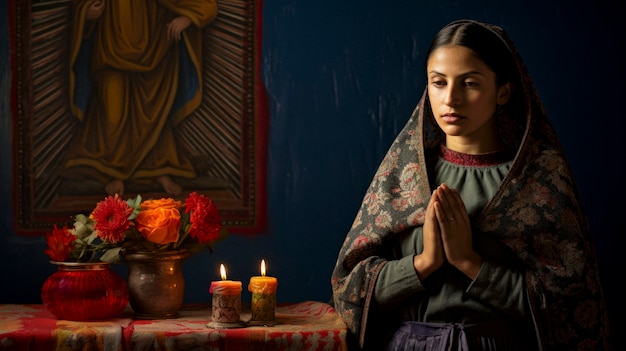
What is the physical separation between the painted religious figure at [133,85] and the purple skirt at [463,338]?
102cm

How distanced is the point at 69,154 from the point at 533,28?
1.71m

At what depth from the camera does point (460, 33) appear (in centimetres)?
219

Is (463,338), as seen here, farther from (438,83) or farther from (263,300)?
(438,83)

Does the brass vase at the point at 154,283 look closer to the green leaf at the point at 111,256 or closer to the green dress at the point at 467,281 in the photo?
the green leaf at the point at 111,256

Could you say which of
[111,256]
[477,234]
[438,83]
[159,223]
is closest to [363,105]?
[438,83]

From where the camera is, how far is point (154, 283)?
229 centimetres

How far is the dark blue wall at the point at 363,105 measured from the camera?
8.99 ft

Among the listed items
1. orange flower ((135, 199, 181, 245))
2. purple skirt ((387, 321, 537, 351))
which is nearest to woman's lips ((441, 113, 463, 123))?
purple skirt ((387, 321, 537, 351))

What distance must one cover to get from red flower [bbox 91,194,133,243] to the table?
0.25m

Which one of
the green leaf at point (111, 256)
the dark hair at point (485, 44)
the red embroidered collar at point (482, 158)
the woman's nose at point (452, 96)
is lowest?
the green leaf at point (111, 256)

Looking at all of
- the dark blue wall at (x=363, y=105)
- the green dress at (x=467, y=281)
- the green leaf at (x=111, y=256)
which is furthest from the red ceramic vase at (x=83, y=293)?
the green dress at (x=467, y=281)

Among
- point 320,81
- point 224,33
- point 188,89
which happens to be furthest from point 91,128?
point 320,81

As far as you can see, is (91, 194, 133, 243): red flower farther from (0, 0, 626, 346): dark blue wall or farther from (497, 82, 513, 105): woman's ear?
(497, 82, 513, 105): woman's ear

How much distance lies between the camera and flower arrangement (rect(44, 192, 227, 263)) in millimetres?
2238
